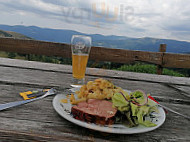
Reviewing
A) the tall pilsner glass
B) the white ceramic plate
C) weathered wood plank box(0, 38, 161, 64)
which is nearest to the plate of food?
the white ceramic plate

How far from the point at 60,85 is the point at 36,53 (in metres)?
1.73

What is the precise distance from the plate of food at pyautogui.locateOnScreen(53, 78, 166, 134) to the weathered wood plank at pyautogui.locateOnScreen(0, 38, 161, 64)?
2010mm

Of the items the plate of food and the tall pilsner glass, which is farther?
the tall pilsner glass

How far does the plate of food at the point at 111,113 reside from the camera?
73 cm

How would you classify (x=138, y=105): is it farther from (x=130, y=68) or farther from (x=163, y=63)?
(x=130, y=68)

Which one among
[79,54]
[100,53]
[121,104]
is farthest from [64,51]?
[121,104]

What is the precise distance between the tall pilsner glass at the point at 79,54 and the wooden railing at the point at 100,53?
1510mm

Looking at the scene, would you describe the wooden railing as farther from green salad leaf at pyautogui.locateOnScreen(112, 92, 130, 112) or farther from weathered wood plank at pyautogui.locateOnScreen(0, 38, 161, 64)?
green salad leaf at pyautogui.locateOnScreen(112, 92, 130, 112)

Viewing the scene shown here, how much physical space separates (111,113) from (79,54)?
73cm

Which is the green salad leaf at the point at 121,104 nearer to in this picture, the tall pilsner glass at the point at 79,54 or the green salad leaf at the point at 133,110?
the green salad leaf at the point at 133,110

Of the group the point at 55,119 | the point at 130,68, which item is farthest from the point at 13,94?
the point at 130,68

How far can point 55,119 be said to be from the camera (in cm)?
81

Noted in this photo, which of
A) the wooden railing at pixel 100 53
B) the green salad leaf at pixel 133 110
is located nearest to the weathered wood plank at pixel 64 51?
the wooden railing at pixel 100 53

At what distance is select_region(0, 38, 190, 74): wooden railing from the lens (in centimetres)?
293
